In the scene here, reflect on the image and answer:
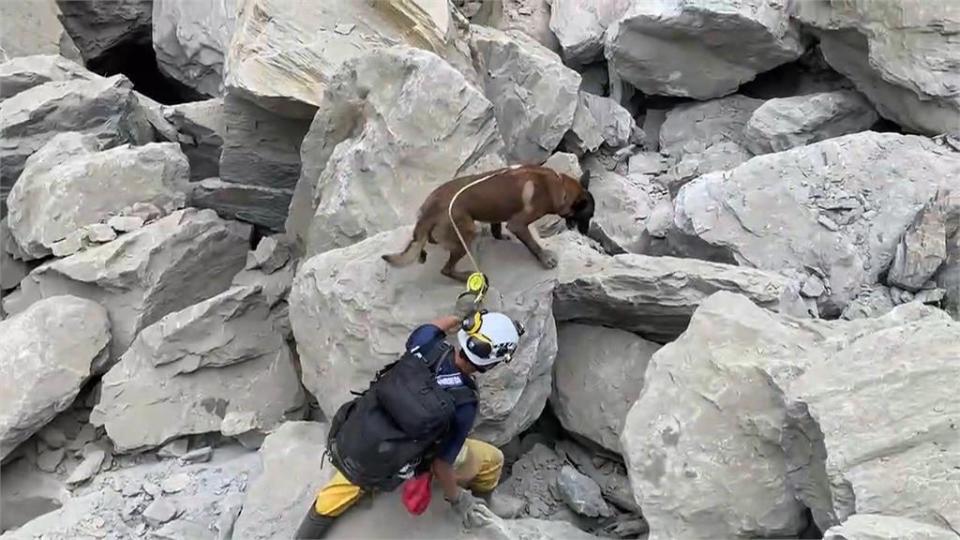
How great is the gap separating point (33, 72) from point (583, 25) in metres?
4.61

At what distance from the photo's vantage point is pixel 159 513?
198 inches

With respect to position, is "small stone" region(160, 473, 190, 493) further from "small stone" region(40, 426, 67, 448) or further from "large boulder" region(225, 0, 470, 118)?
"large boulder" region(225, 0, 470, 118)

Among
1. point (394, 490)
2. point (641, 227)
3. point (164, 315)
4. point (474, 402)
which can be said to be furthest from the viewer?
point (641, 227)

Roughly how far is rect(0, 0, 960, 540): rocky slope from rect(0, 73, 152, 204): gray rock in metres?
0.02

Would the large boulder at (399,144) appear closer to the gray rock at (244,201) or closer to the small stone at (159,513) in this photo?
the gray rock at (244,201)

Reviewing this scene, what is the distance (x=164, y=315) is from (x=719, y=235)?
3.61 metres

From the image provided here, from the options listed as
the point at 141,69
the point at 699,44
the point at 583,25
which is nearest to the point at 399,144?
the point at 699,44

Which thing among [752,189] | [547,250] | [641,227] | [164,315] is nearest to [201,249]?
[164,315]

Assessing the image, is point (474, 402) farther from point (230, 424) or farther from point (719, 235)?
point (719, 235)

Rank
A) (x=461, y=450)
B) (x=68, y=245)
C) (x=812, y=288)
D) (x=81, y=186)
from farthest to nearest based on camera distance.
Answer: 1. (x=81, y=186)
2. (x=68, y=245)
3. (x=812, y=288)
4. (x=461, y=450)

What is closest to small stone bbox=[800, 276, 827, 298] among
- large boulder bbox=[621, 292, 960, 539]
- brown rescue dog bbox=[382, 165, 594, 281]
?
large boulder bbox=[621, 292, 960, 539]

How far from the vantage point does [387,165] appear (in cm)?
570

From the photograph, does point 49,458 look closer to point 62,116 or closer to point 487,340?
point 62,116

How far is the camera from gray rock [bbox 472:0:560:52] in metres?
8.43
